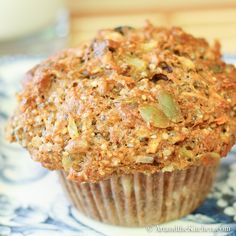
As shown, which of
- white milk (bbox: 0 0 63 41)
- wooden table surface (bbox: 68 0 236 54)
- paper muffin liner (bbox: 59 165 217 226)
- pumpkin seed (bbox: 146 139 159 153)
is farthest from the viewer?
wooden table surface (bbox: 68 0 236 54)

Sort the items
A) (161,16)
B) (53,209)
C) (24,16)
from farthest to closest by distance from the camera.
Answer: (161,16)
(24,16)
(53,209)

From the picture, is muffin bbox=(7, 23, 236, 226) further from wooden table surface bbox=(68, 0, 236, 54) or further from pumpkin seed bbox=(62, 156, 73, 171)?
wooden table surface bbox=(68, 0, 236, 54)

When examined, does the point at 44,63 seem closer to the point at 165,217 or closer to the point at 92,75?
the point at 92,75

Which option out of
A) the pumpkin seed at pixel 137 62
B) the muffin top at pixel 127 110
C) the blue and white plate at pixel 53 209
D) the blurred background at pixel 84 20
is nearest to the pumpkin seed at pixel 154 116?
the muffin top at pixel 127 110

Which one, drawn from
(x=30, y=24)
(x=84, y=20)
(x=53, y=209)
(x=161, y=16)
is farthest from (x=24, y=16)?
(x=53, y=209)

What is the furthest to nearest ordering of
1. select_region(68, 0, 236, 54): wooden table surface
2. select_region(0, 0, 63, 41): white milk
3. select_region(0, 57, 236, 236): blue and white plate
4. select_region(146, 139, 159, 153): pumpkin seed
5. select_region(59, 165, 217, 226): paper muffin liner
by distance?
select_region(68, 0, 236, 54): wooden table surface
select_region(0, 0, 63, 41): white milk
select_region(0, 57, 236, 236): blue and white plate
select_region(59, 165, 217, 226): paper muffin liner
select_region(146, 139, 159, 153): pumpkin seed

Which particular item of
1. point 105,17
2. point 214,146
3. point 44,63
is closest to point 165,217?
point 214,146

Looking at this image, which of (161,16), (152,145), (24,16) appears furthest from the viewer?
(161,16)

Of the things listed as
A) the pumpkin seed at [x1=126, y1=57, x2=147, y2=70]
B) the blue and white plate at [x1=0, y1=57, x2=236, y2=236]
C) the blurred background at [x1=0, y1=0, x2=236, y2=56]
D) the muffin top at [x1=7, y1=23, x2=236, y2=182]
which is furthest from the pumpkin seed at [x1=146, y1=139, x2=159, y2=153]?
the blurred background at [x1=0, y1=0, x2=236, y2=56]

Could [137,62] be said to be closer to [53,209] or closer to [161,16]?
[53,209]
